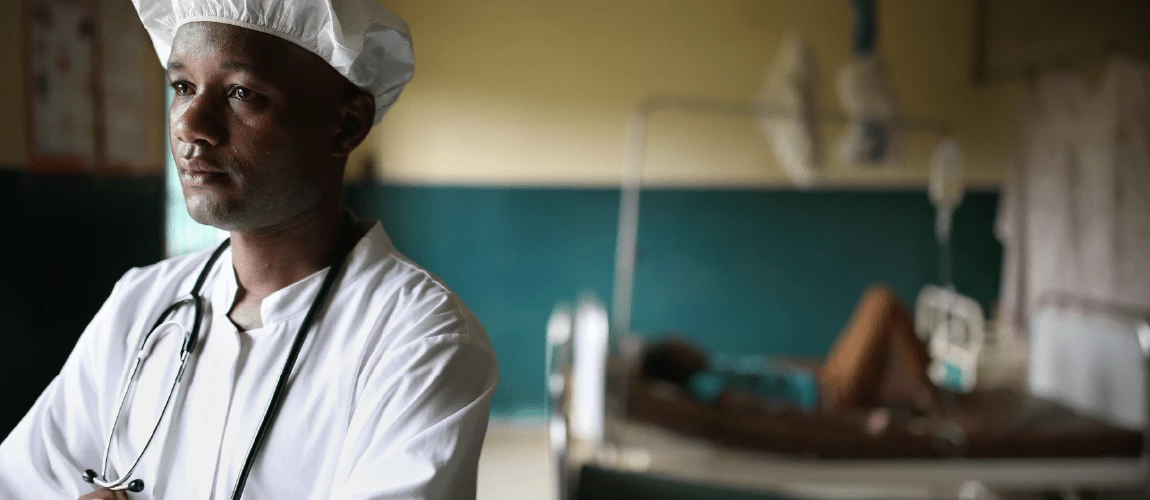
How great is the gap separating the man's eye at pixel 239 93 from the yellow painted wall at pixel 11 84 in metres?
0.34

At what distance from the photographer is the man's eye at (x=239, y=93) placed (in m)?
0.83

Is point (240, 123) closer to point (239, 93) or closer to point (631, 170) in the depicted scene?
point (239, 93)

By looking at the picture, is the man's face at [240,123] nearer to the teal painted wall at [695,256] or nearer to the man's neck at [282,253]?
the man's neck at [282,253]

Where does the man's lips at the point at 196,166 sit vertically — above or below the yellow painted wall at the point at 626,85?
below

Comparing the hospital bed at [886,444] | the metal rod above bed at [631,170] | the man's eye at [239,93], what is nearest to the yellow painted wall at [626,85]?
the metal rod above bed at [631,170]

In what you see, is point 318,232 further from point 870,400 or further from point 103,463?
point 870,400

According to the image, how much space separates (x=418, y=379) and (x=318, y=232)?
0.74ft

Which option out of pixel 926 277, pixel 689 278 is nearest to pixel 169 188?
pixel 689 278

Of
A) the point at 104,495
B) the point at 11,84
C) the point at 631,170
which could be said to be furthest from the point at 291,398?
the point at 631,170

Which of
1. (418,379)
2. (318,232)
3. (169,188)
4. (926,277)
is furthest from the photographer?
(926,277)

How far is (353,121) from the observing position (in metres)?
0.94

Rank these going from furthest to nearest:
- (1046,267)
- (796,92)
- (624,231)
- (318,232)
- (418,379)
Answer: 1. (624,231)
2. (1046,267)
3. (796,92)
4. (318,232)
5. (418,379)

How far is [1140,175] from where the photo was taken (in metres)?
3.63

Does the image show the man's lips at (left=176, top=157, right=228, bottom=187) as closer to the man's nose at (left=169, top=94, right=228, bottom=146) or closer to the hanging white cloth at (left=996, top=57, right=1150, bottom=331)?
the man's nose at (left=169, top=94, right=228, bottom=146)
